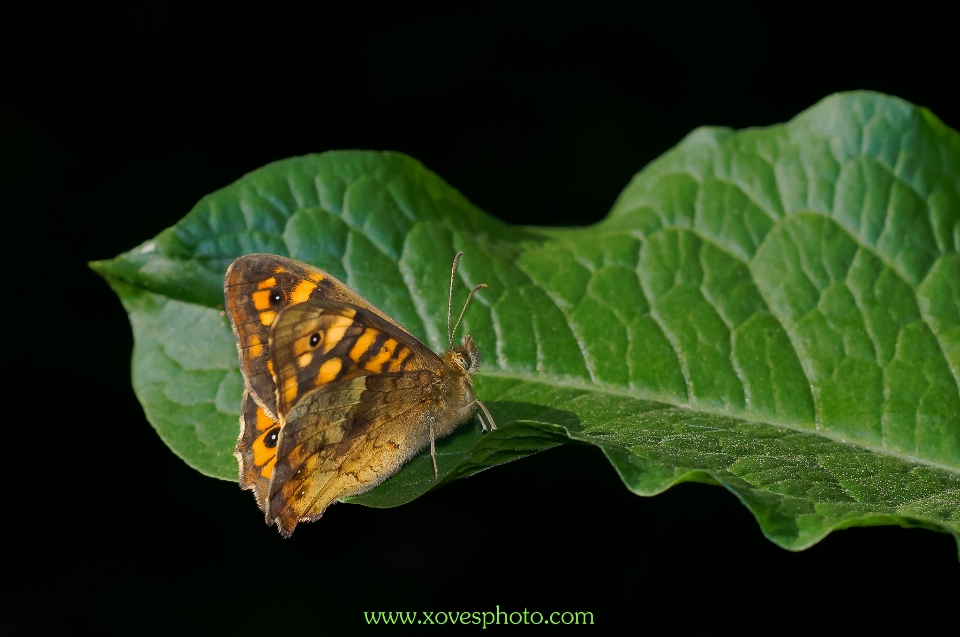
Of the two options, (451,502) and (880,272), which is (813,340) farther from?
(451,502)

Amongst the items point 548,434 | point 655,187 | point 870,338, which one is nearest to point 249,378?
point 548,434

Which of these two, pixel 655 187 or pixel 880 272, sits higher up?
pixel 655 187

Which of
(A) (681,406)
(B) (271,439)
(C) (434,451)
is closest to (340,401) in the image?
(B) (271,439)

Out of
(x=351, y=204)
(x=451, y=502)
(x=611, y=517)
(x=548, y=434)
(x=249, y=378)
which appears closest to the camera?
(x=548, y=434)

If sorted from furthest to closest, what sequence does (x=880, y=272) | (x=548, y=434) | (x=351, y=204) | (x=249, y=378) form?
(x=351, y=204)
(x=880, y=272)
(x=249, y=378)
(x=548, y=434)

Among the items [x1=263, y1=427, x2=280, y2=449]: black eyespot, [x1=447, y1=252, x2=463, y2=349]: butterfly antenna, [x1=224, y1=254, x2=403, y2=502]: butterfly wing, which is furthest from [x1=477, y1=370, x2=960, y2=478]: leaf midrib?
[x1=263, y1=427, x2=280, y2=449]: black eyespot

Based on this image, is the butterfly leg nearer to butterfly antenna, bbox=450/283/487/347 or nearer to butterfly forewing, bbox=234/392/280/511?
butterfly antenna, bbox=450/283/487/347
